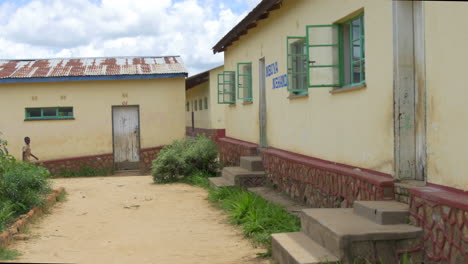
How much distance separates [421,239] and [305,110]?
13.3ft

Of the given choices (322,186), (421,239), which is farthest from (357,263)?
(322,186)

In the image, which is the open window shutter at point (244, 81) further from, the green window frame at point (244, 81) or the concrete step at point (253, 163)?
the concrete step at point (253, 163)

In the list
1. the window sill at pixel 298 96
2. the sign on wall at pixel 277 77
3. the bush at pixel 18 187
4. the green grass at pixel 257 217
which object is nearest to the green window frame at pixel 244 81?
the sign on wall at pixel 277 77

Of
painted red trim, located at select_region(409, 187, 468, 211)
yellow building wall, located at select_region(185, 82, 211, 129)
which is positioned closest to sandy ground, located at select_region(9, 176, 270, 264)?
painted red trim, located at select_region(409, 187, 468, 211)

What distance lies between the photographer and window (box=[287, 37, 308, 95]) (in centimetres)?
876

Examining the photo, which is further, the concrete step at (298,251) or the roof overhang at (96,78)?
the roof overhang at (96,78)

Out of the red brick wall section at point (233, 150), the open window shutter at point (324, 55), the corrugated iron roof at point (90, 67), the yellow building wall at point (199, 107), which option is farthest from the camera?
the yellow building wall at point (199, 107)

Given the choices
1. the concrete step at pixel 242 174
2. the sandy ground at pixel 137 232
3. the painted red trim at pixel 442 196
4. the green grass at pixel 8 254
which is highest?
the painted red trim at pixel 442 196

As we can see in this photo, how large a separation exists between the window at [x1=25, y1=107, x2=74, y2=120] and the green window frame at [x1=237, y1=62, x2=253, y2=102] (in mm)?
6594

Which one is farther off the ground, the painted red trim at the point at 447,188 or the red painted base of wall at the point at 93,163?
the painted red trim at the point at 447,188

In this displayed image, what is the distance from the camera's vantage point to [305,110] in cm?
852

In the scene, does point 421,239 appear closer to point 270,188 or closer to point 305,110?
point 305,110

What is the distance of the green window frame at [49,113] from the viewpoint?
16781mm

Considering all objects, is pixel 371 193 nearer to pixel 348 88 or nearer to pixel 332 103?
pixel 348 88
